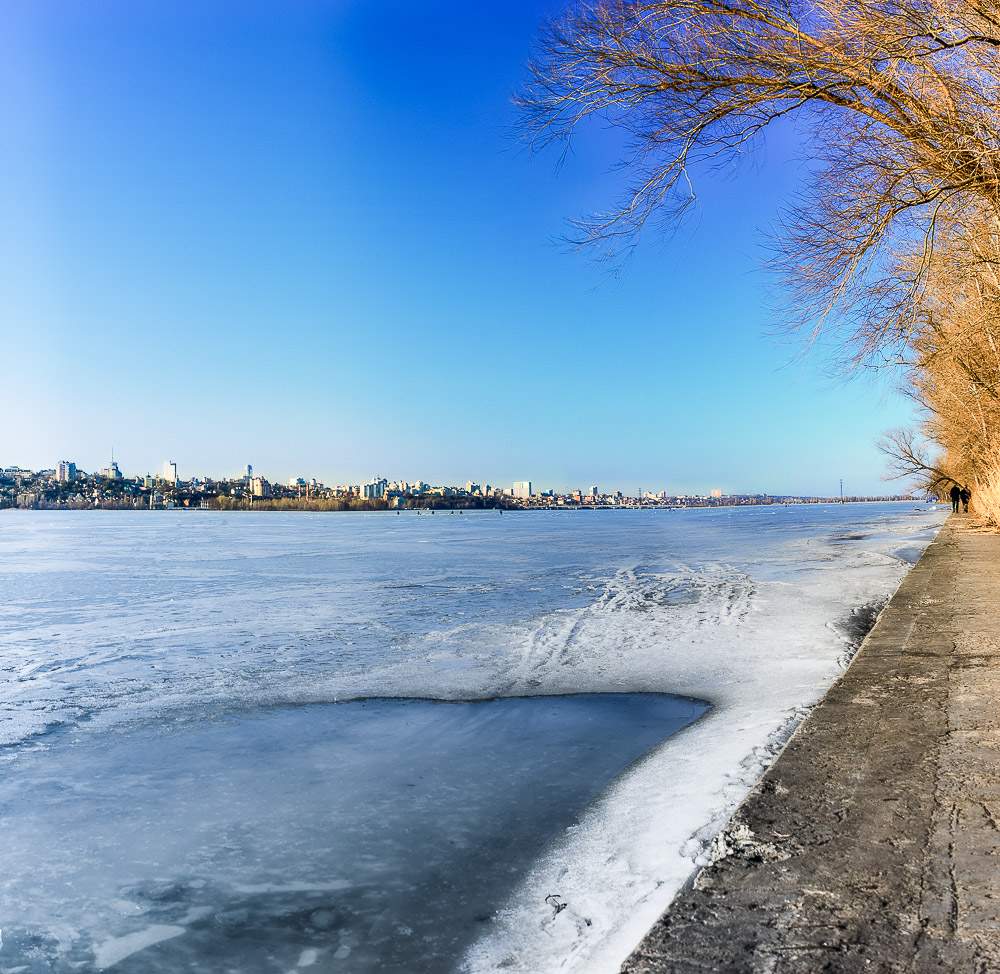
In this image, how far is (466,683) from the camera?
577 centimetres

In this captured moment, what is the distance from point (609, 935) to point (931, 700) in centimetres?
228

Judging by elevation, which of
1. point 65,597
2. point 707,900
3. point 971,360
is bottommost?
point 65,597

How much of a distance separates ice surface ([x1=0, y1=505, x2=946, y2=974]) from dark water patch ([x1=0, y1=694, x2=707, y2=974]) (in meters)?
0.02

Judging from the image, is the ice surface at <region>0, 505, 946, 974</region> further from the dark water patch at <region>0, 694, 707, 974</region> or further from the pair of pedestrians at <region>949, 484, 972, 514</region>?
the pair of pedestrians at <region>949, 484, 972, 514</region>

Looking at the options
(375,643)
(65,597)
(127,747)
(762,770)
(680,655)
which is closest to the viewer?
(762,770)

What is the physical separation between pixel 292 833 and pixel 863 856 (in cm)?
226

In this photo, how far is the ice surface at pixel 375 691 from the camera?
2.51 metres

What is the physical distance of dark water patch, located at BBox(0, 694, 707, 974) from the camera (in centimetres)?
240

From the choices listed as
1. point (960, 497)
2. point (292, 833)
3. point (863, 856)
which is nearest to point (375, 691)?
point (292, 833)

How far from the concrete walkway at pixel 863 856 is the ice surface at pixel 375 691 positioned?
1.33 ft

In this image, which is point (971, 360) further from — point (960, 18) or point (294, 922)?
point (294, 922)

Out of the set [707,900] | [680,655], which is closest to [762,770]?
[707,900]

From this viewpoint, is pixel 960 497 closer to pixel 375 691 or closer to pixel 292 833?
pixel 375 691

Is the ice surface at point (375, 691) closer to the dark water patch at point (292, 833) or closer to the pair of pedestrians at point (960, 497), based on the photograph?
the dark water patch at point (292, 833)
